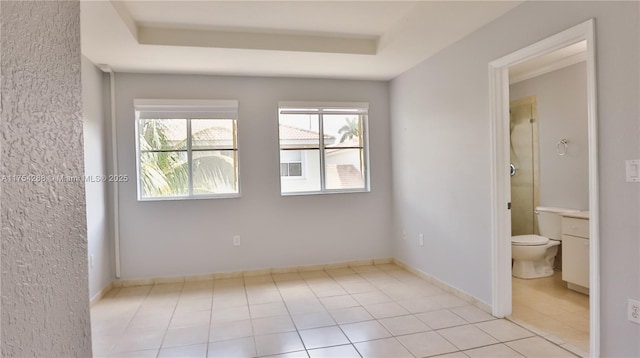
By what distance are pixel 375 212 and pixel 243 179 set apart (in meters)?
1.66

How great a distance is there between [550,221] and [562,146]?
83cm

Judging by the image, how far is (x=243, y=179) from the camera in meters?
4.11

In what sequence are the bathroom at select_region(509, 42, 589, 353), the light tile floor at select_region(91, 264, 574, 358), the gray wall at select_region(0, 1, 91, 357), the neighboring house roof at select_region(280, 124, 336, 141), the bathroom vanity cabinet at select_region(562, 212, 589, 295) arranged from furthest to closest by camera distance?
the neighboring house roof at select_region(280, 124, 336, 141) < the bathroom vanity cabinet at select_region(562, 212, 589, 295) < the bathroom at select_region(509, 42, 589, 353) < the light tile floor at select_region(91, 264, 574, 358) < the gray wall at select_region(0, 1, 91, 357)

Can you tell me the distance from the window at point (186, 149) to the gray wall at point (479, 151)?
1989 mm

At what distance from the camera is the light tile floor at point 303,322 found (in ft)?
7.82

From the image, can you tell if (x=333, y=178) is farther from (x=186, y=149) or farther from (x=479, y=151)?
(x=479, y=151)

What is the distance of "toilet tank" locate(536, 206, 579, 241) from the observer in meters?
3.95

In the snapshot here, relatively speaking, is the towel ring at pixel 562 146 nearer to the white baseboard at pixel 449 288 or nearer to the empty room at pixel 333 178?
the empty room at pixel 333 178

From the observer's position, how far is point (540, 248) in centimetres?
373

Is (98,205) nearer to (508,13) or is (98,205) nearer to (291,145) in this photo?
(291,145)

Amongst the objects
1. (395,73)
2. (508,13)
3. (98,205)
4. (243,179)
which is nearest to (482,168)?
(508,13)

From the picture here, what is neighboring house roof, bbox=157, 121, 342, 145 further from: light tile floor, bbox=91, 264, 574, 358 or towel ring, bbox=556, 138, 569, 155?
towel ring, bbox=556, 138, 569, 155

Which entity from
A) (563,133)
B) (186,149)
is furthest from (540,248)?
(186,149)

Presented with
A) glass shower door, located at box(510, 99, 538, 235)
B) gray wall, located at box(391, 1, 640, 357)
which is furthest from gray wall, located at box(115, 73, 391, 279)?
glass shower door, located at box(510, 99, 538, 235)
